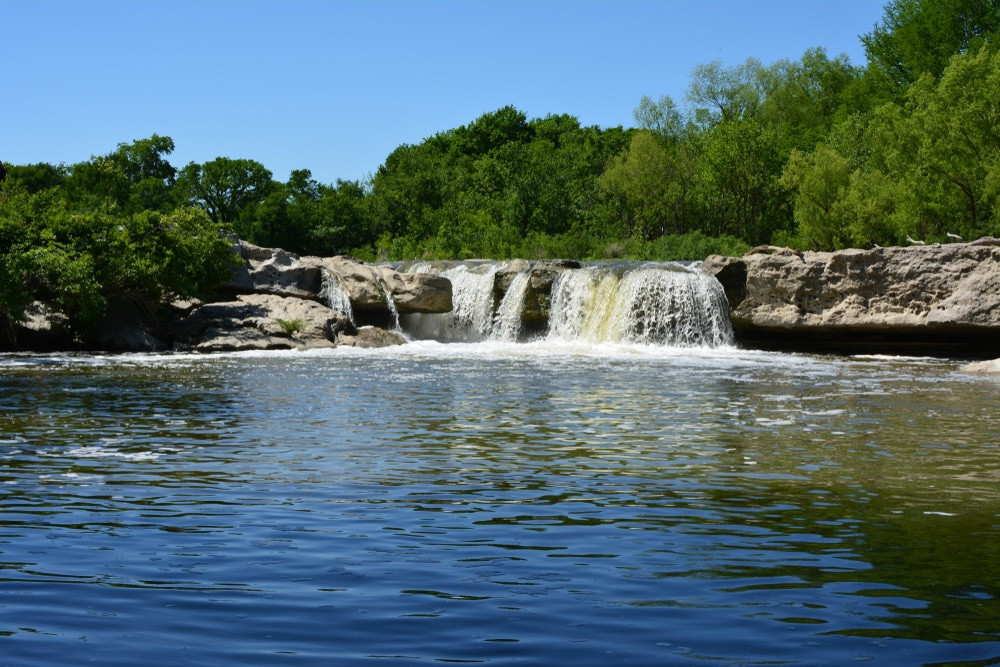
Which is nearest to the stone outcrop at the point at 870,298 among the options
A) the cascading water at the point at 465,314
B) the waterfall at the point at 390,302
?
the cascading water at the point at 465,314

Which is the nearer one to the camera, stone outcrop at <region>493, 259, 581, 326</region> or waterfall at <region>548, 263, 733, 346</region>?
waterfall at <region>548, 263, 733, 346</region>

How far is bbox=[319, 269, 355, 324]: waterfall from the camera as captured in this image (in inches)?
1443

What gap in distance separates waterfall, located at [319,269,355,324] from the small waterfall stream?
3.00 m

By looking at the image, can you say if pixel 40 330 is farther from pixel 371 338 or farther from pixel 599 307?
pixel 599 307

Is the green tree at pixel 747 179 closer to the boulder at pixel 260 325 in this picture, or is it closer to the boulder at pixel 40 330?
the boulder at pixel 260 325

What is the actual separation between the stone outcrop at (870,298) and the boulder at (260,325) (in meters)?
11.9

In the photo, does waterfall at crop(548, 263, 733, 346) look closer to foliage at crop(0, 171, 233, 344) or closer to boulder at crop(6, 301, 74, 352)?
foliage at crop(0, 171, 233, 344)

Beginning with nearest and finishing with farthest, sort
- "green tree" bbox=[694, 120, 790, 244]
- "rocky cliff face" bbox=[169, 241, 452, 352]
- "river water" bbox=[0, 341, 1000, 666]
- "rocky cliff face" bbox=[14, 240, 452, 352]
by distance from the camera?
1. "river water" bbox=[0, 341, 1000, 666]
2. "rocky cliff face" bbox=[14, 240, 452, 352]
3. "rocky cliff face" bbox=[169, 241, 452, 352]
4. "green tree" bbox=[694, 120, 790, 244]

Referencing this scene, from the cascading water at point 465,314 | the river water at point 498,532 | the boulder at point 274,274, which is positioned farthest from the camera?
the cascading water at point 465,314

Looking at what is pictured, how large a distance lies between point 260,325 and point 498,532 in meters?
25.2

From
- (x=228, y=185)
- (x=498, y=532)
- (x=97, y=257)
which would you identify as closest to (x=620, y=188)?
(x=228, y=185)

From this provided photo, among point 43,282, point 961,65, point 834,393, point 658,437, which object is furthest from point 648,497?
point 961,65

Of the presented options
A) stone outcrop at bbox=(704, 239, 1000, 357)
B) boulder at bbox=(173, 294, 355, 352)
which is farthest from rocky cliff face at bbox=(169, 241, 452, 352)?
stone outcrop at bbox=(704, 239, 1000, 357)

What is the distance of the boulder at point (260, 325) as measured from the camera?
105 feet
